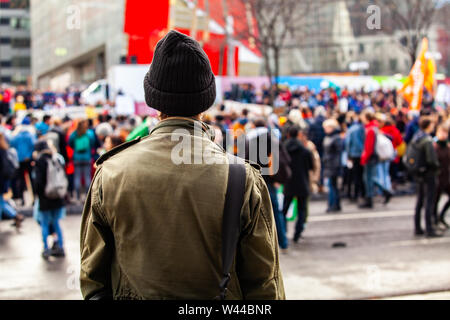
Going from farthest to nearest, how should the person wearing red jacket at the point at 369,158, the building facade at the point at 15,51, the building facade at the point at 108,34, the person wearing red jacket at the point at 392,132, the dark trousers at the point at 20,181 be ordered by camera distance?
the building facade at the point at 15,51 < the building facade at the point at 108,34 < the person wearing red jacket at the point at 392,132 < the dark trousers at the point at 20,181 < the person wearing red jacket at the point at 369,158

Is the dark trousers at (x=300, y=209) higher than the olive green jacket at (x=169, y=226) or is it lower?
lower

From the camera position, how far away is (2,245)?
905 cm

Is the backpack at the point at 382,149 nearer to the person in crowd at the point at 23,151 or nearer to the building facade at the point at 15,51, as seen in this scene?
the person in crowd at the point at 23,151

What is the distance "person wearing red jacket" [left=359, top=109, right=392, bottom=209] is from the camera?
38.3 feet

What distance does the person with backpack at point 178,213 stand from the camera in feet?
6.88

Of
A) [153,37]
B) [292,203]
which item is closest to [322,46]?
[153,37]

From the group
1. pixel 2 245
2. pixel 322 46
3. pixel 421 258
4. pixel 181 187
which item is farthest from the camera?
pixel 322 46

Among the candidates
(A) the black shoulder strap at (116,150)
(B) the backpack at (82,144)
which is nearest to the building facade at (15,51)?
(B) the backpack at (82,144)

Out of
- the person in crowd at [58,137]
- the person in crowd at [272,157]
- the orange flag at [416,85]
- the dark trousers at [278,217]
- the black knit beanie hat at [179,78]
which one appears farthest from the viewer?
the orange flag at [416,85]

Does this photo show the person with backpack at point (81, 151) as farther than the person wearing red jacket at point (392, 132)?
No

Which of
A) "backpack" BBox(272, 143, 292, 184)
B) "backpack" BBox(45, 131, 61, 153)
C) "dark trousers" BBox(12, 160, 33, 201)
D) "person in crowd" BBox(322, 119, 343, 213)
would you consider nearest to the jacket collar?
"backpack" BBox(272, 143, 292, 184)

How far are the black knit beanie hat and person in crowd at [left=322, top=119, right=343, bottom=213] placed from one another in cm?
943
